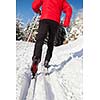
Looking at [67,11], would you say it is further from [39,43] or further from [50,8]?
[39,43]

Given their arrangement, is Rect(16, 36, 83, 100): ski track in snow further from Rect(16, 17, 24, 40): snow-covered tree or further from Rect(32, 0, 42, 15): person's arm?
Rect(32, 0, 42, 15): person's arm

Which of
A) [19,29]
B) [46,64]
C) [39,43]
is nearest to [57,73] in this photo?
[46,64]

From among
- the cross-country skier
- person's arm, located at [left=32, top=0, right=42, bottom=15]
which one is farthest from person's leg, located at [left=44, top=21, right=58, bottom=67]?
person's arm, located at [left=32, top=0, right=42, bottom=15]

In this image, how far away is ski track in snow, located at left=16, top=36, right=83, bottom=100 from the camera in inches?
75.0

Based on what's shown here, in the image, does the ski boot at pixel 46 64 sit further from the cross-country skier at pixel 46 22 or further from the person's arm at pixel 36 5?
the person's arm at pixel 36 5

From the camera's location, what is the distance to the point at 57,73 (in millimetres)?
1959

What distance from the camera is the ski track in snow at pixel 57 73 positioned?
6.25 feet

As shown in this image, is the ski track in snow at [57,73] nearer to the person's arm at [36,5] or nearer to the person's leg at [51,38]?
the person's leg at [51,38]

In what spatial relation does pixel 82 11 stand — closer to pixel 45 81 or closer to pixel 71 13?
pixel 71 13

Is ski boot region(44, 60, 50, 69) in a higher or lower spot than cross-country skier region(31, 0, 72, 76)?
lower

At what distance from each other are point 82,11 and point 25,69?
488mm

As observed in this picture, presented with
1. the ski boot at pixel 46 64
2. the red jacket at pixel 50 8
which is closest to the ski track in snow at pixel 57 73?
the ski boot at pixel 46 64

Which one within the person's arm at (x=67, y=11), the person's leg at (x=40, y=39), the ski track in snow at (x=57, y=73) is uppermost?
the person's arm at (x=67, y=11)

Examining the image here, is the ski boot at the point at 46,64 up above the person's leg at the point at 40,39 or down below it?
below
